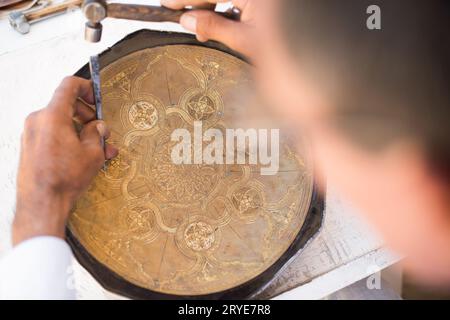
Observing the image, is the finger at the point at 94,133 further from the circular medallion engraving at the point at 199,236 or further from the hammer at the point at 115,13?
the circular medallion engraving at the point at 199,236

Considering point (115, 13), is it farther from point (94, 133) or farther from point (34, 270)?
point (34, 270)

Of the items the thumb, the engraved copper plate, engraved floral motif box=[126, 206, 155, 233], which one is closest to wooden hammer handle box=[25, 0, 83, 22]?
the engraved copper plate

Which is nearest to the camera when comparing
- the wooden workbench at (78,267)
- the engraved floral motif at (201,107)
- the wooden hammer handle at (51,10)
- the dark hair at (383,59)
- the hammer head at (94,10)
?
the dark hair at (383,59)

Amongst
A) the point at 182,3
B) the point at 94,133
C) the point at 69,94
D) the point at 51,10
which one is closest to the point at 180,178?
the point at 94,133

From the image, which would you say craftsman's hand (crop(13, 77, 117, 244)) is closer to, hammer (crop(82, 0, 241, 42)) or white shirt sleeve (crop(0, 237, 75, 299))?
white shirt sleeve (crop(0, 237, 75, 299))

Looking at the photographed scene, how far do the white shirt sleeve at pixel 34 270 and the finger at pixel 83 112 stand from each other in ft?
1.04

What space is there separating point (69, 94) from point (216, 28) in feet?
1.36

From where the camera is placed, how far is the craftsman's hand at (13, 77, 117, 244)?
1.10m

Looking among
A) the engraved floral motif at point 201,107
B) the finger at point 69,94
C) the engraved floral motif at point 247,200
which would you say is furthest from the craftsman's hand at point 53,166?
the engraved floral motif at point 247,200

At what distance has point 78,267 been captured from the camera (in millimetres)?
1371

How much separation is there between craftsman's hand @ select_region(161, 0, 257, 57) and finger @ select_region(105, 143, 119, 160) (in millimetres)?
370

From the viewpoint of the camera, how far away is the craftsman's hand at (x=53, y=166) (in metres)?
1.10
